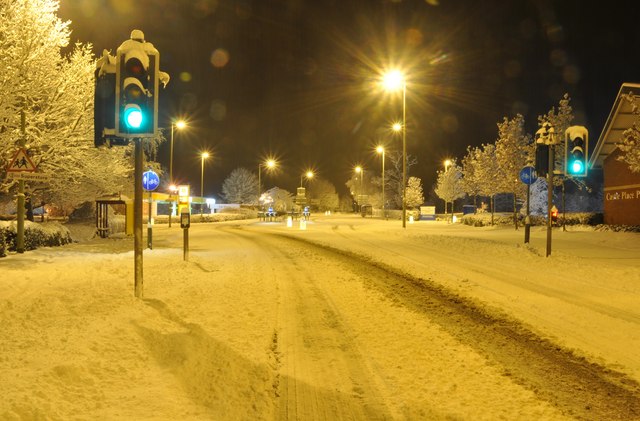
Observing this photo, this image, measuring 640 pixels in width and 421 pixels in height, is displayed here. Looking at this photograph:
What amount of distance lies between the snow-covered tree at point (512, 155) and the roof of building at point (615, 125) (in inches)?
318

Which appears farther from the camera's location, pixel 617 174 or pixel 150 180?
pixel 617 174

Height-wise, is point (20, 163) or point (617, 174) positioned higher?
point (617, 174)

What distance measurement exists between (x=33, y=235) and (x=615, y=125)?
98.8ft

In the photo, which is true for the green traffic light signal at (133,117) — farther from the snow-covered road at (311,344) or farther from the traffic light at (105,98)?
the snow-covered road at (311,344)

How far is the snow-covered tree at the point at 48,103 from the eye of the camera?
1448 centimetres

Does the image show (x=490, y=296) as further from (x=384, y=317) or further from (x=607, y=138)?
(x=607, y=138)

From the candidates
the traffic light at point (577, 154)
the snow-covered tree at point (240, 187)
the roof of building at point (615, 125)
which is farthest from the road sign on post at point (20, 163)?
the snow-covered tree at point (240, 187)

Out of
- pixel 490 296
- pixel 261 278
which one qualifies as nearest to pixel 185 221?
pixel 261 278

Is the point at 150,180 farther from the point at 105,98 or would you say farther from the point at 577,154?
the point at 577,154

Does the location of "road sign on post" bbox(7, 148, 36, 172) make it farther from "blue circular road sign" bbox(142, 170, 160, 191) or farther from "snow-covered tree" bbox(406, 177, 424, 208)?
"snow-covered tree" bbox(406, 177, 424, 208)

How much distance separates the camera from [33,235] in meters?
16.3

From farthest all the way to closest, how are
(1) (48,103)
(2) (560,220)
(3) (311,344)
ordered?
(2) (560,220)
(1) (48,103)
(3) (311,344)

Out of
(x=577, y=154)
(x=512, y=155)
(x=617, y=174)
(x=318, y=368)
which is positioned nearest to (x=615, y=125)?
(x=617, y=174)

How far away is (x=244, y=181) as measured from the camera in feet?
397
